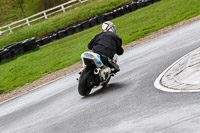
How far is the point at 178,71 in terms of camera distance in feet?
26.6

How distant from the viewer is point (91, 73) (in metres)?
9.19

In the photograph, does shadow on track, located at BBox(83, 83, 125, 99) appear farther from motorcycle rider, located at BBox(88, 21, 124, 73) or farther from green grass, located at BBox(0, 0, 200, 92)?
green grass, located at BBox(0, 0, 200, 92)

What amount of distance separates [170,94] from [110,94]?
227cm

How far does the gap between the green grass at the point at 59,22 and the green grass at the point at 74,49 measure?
8.77 metres

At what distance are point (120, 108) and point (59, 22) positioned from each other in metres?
31.2

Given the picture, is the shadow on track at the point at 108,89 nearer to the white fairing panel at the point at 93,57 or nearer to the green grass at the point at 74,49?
the white fairing panel at the point at 93,57

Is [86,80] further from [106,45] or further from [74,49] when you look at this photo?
[74,49]

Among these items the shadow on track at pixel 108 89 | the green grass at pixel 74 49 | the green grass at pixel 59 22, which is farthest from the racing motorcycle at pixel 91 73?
the green grass at pixel 59 22

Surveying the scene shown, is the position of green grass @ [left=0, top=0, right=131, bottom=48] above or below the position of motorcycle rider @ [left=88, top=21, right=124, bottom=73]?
below

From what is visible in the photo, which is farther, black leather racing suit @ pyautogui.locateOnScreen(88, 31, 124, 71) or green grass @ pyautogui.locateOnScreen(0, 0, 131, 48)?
green grass @ pyautogui.locateOnScreen(0, 0, 131, 48)

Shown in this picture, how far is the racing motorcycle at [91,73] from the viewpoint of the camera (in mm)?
9016

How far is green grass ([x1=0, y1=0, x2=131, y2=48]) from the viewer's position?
36750 mm

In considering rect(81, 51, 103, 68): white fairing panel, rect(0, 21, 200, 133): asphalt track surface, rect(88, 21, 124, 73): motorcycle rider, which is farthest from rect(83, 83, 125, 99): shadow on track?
rect(81, 51, 103, 68): white fairing panel

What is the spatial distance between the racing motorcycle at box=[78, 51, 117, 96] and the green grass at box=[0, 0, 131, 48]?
27.5 metres
